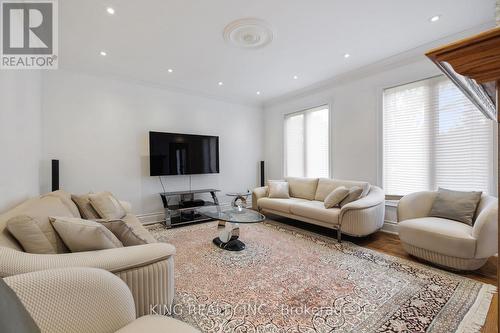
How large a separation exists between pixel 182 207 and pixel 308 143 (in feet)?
9.68

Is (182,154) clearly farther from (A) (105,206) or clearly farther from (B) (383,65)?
(B) (383,65)

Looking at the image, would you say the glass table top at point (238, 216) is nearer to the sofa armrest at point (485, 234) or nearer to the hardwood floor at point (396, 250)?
the hardwood floor at point (396, 250)

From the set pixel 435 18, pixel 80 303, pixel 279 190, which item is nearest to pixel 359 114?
pixel 435 18

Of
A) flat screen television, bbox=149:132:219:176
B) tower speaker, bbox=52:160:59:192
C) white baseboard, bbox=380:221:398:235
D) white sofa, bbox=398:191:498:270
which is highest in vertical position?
flat screen television, bbox=149:132:219:176

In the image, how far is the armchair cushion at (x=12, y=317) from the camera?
1.38 ft

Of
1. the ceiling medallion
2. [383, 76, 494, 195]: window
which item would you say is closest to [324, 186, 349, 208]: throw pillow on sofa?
[383, 76, 494, 195]: window

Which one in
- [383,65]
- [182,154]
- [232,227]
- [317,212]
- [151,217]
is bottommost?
[151,217]

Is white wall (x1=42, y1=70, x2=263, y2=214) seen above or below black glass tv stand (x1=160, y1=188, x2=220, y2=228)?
above

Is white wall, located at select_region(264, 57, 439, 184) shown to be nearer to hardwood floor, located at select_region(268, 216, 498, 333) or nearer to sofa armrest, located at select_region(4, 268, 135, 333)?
hardwood floor, located at select_region(268, 216, 498, 333)

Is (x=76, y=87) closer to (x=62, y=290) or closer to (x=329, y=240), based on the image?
(x=62, y=290)

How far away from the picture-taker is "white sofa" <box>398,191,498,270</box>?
2029 millimetres

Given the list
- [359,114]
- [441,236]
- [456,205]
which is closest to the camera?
[441,236]

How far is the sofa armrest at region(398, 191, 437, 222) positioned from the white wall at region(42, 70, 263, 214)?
3.43m

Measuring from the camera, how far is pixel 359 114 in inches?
152
